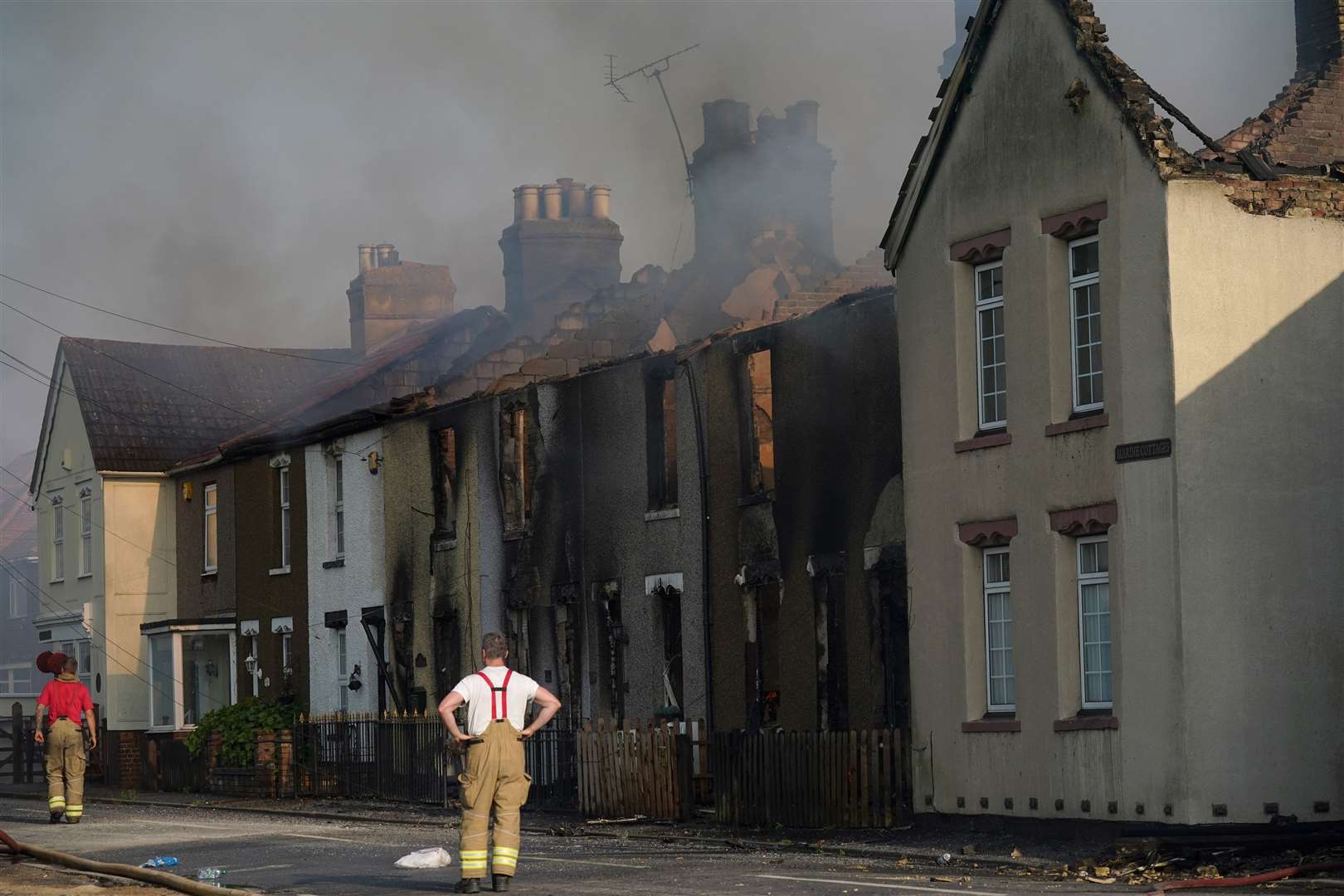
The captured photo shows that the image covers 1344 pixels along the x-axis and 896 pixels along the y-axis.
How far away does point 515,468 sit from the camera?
99.9 ft

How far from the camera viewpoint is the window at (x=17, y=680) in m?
70.2

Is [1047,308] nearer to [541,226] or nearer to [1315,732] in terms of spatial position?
[1315,732]

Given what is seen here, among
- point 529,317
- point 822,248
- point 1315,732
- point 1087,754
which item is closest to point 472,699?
point 1087,754

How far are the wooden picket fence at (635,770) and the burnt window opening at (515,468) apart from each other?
5631mm

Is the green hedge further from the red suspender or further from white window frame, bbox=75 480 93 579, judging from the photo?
the red suspender

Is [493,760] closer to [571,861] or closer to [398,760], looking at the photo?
[571,861]

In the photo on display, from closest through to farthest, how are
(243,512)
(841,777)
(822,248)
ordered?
(841,777) < (822,248) < (243,512)

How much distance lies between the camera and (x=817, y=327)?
23.8 meters

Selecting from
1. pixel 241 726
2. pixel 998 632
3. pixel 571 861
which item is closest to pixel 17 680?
pixel 241 726

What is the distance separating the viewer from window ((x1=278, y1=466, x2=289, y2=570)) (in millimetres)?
37875

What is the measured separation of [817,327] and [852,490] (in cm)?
201

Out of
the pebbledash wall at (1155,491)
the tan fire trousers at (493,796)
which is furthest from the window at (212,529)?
the tan fire trousers at (493,796)

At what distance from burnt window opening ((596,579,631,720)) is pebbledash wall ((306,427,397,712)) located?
680 centimetres

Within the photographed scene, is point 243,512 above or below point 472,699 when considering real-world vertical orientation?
above
